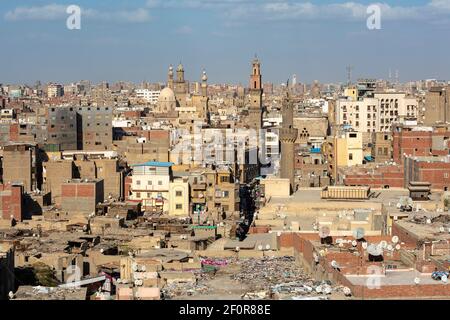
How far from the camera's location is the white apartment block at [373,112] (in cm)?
4881

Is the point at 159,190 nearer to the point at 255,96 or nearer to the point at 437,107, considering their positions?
the point at 255,96

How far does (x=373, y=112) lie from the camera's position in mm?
49688

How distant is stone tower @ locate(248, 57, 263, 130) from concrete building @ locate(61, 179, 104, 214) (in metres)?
20.1

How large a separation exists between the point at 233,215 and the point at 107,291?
1227 cm

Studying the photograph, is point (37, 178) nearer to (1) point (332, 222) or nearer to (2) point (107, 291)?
(1) point (332, 222)

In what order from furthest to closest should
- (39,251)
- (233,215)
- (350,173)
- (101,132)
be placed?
(101,132) → (350,173) → (233,215) → (39,251)

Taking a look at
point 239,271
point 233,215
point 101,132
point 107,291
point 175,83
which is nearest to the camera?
point 107,291

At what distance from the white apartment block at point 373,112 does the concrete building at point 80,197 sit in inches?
907

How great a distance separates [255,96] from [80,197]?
21816mm

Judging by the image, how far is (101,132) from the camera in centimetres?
4038

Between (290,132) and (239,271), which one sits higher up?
(290,132)

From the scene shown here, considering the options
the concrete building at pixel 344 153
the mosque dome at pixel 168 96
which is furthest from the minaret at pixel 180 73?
the concrete building at pixel 344 153

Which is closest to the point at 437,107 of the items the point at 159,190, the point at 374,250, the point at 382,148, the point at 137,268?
the point at 382,148
